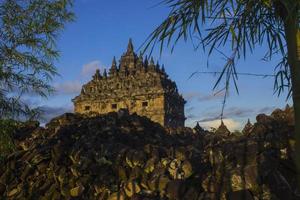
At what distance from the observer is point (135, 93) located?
1962 inches

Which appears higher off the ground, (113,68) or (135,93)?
(113,68)

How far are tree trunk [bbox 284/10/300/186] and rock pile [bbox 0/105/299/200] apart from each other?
5197 mm

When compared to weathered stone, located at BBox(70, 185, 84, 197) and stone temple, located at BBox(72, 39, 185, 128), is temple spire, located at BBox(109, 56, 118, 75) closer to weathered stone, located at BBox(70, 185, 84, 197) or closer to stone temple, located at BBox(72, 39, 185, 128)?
stone temple, located at BBox(72, 39, 185, 128)

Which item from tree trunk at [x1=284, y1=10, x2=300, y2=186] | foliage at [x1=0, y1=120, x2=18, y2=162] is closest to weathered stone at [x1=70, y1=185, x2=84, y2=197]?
foliage at [x1=0, y1=120, x2=18, y2=162]

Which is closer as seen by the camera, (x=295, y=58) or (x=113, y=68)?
(x=295, y=58)

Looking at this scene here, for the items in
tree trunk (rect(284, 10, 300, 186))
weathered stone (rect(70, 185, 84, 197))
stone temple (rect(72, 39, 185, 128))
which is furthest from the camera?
stone temple (rect(72, 39, 185, 128))

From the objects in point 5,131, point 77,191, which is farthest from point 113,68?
point 5,131

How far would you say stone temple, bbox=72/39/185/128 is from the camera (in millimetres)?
48250

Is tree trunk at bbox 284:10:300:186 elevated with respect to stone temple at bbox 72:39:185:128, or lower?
lower

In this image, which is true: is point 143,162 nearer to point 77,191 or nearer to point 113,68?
point 77,191

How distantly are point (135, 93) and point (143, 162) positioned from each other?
39112mm

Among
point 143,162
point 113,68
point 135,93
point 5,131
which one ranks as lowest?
point 143,162

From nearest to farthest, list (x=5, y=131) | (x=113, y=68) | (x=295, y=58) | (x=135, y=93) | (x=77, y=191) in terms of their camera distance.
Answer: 1. (x=295, y=58)
2. (x=5, y=131)
3. (x=77, y=191)
4. (x=135, y=93)
5. (x=113, y=68)

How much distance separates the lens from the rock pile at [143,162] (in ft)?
29.9
